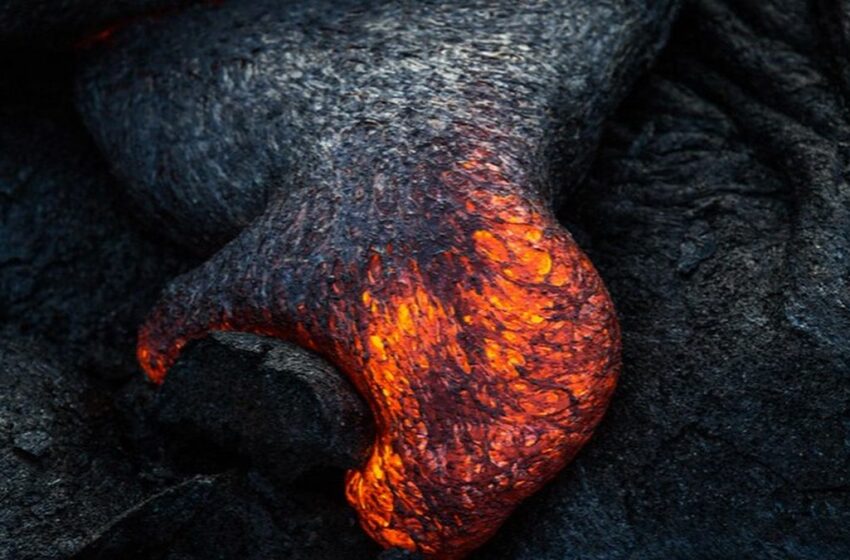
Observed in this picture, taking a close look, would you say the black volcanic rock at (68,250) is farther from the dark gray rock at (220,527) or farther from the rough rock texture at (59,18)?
the dark gray rock at (220,527)

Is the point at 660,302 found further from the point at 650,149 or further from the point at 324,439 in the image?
the point at 324,439

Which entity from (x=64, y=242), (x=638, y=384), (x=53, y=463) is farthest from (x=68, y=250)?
(x=638, y=384)

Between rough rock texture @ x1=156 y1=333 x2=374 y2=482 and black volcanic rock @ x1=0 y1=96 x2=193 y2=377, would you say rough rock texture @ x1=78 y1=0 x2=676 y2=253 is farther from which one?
rough rock texture @ x1=156 y1=333 x2=374 y2=482

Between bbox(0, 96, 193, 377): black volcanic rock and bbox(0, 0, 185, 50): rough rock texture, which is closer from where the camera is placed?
bbox(0, 0, 185, 50): rough rock texture

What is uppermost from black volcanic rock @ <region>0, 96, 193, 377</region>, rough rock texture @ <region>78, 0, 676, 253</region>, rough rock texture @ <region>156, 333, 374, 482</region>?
rough rock texture @ <region>78, 0, 676, 253</region>

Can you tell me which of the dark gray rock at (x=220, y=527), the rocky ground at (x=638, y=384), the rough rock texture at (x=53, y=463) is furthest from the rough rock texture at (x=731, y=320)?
the rough rock texture at (x=53, y=463)

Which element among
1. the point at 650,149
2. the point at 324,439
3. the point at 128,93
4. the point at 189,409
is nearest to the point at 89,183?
the point at 128,93

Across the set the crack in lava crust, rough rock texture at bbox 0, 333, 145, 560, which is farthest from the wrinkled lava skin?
rough rock texture at bbox 0, 333, 145, 560
